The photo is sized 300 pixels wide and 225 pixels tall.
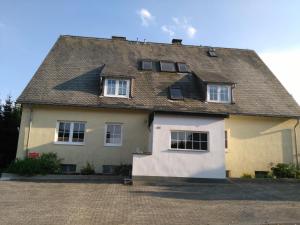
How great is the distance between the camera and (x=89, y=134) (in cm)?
1972

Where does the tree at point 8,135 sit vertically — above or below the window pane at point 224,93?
below

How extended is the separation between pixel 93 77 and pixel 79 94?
2081 millimetres

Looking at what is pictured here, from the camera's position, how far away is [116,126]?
66.6 ft

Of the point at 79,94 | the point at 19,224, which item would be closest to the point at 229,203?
the point at 19,224

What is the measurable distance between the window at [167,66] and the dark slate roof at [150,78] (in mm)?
540

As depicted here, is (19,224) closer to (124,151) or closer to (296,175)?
(124,151)

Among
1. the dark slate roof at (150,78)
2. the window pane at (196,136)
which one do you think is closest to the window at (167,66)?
the dark slate roof at (150,78)

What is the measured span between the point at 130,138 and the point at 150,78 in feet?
15.3

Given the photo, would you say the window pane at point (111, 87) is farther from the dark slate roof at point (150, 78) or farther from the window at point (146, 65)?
the window at point (146, 65)

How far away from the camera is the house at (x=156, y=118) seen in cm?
1706

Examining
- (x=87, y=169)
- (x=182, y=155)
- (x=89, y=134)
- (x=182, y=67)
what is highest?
(x=182, y=67)

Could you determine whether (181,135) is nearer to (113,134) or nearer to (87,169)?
(113,134)

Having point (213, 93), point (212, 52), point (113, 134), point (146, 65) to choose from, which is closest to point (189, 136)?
point (213, 93)

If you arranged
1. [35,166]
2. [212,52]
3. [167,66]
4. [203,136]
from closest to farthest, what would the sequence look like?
1. [203,136]
2. [35,166]
3. [167,66]
4. [212,52]
